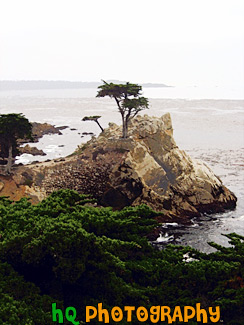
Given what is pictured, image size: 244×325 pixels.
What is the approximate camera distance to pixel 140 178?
39281 millimetres

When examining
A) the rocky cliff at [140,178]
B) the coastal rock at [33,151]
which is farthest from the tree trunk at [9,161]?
the coastal rock at [33,151]

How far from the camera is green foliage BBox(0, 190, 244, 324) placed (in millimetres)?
10414

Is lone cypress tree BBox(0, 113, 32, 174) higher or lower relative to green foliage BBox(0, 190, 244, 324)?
higher

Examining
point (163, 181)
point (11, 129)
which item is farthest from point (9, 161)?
point (163, 181)

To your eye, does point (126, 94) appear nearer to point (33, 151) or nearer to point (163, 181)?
point (163, 181)

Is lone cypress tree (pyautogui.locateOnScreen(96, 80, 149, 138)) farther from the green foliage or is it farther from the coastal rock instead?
the green foliage

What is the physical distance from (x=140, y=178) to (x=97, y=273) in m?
27.9

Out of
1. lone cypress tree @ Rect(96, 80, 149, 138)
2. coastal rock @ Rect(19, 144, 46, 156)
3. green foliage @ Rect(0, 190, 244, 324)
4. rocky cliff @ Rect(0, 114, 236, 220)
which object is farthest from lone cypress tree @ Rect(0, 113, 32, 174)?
coastal rock @ Rect(19, 144, 46, 156)

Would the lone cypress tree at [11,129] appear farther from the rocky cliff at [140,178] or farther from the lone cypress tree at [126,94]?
the lone cypress tree at [126,94]

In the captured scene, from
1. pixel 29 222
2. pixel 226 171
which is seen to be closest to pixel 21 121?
pixel 29 222

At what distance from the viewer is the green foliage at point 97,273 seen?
10414mm

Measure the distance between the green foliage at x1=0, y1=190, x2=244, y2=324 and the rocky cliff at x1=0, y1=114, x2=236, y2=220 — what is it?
25.8 m

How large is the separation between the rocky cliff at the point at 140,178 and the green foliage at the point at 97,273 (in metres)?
25.8

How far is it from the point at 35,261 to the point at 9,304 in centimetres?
205
